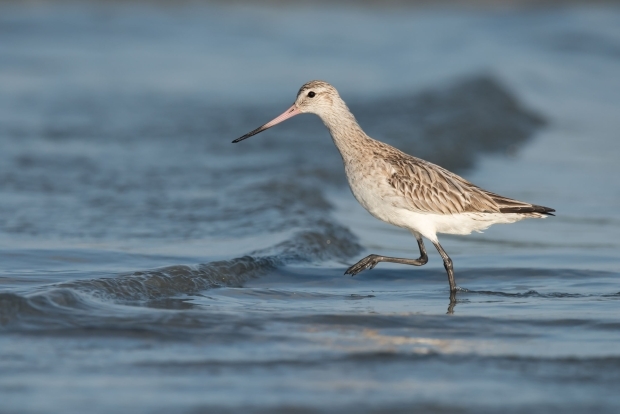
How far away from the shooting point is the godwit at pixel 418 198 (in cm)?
792

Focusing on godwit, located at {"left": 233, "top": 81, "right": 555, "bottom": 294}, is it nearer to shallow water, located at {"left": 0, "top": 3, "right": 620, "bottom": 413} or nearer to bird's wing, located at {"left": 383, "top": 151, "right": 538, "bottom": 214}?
bird's wing, located at {"left": 383, "top": 151, "right": 538, "bottom": 214}

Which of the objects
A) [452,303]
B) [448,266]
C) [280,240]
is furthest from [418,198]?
[280,240]

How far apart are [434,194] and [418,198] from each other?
0.17 metres

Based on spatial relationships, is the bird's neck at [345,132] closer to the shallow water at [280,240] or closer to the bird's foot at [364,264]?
the bird's foot at [364,264]

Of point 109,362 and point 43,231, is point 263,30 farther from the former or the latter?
point 109,362

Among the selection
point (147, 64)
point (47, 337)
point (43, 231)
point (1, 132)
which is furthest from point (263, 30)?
point (47, 337)

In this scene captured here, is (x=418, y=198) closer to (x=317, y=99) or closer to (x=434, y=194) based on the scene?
(x=434, y=194)

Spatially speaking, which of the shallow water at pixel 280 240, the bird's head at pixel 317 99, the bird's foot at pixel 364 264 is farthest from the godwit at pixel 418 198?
the shallow water at pixel 280 240

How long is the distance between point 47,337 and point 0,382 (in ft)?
2.81

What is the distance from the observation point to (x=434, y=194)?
315 inches

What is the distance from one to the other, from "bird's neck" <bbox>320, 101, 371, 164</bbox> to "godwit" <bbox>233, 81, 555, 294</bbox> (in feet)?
0.04

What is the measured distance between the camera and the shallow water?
18.6ft

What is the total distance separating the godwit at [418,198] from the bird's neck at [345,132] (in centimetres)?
1

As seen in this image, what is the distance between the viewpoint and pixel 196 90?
1955 centimetres
